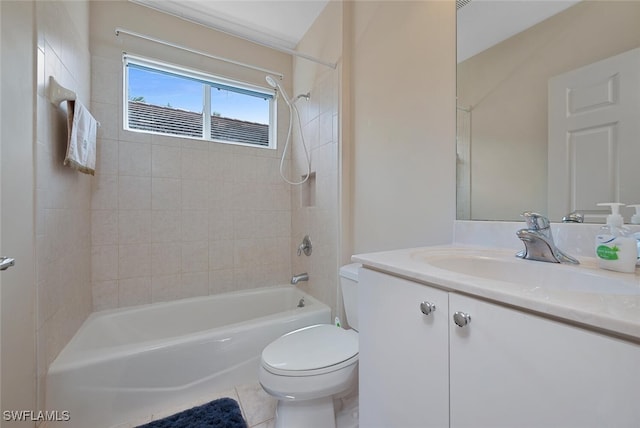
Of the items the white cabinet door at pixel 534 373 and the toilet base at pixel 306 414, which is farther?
the toilet base at pixel 306 414

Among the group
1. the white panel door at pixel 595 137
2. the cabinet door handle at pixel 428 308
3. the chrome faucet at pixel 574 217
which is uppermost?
the white panel door at pixel 595 137

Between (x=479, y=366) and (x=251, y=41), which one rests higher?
(x=251, y=41)

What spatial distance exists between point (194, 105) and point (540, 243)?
2.41 m

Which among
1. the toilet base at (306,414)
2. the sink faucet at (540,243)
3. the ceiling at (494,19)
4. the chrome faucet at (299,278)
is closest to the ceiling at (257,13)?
the ceiling at (494,19)

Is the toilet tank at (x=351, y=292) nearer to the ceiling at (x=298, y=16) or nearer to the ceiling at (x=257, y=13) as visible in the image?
the ceiling at (x=298, y=16)

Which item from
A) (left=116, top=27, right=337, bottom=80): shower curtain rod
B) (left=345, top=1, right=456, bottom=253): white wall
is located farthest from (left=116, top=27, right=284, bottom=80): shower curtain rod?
(left=345, top=1, right=456, bottom=253): white wall

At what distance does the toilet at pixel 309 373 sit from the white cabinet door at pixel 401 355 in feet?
0.74

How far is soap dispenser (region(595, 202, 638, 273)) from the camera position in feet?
2.15

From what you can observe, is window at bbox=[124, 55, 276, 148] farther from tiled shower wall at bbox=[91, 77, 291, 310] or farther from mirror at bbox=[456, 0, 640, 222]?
mirror at bbox=[456, 0, 640, 222]

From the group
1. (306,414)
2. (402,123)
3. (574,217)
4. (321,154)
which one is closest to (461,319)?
(574,217)

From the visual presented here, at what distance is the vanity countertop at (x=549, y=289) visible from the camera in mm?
399

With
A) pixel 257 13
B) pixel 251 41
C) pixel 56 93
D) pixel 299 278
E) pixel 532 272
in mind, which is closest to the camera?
pixel 532 272

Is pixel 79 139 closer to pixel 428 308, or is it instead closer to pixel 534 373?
pixel 428 308

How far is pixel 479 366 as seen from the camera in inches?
21.5
